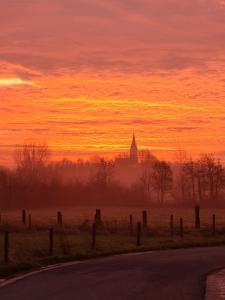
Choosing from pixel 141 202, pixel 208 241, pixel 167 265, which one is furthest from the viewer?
pixel 141 202

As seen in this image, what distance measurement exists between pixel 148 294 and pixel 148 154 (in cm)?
16106

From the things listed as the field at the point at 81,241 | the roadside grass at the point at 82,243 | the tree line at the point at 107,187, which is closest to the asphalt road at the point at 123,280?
the roadside grass at the point at 82,243

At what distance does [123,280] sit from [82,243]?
11417 millimetres

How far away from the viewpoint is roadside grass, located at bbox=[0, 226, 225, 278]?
20.3 metres

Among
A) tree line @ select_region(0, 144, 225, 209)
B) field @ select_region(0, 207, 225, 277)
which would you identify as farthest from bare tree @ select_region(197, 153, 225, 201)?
field @ select_region(0, 207, 225, 277)

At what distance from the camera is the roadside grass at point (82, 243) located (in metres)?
20.3

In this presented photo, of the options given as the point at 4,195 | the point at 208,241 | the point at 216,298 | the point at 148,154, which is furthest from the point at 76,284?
the point at 148,154

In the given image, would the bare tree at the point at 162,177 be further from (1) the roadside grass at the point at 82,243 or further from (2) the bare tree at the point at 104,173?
(1) the roadside grass at the point at 82,243

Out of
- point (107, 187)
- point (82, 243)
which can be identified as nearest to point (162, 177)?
point (107, 187)

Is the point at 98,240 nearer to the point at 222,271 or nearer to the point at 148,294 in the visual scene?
the point at 222,271

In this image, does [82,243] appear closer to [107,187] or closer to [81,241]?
[81,241]

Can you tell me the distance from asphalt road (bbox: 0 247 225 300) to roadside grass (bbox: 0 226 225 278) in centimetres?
140

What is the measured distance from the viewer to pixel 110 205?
374ft

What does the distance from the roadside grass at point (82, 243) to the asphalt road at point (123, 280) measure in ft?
4.60
